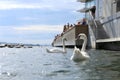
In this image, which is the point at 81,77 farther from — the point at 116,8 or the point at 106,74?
the point at 116,8

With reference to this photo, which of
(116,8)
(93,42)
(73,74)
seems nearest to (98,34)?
(93,42)

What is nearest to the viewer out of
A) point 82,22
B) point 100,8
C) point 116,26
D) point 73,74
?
point 73,74

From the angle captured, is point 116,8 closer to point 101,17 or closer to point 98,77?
point 101,17

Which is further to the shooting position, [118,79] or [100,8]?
[100,8]

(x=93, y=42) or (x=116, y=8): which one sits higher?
(x=116, y=8)

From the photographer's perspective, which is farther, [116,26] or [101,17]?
[101,17]

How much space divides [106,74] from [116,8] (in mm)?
43018

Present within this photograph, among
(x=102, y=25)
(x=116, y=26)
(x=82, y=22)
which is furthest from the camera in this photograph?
(x=82, y=22)

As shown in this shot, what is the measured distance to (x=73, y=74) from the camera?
60.3 ft

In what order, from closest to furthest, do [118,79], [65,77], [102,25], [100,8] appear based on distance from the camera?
1. [118,79]
2. [65,77]
3. [102,25]
4. [100,8]

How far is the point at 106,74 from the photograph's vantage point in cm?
1798

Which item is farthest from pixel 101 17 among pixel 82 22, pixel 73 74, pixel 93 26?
pixel 73 74

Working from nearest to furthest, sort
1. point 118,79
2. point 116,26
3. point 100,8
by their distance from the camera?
point 118,79 → point 116,26 → point 100,8

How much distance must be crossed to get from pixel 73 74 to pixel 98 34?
50610 mm
